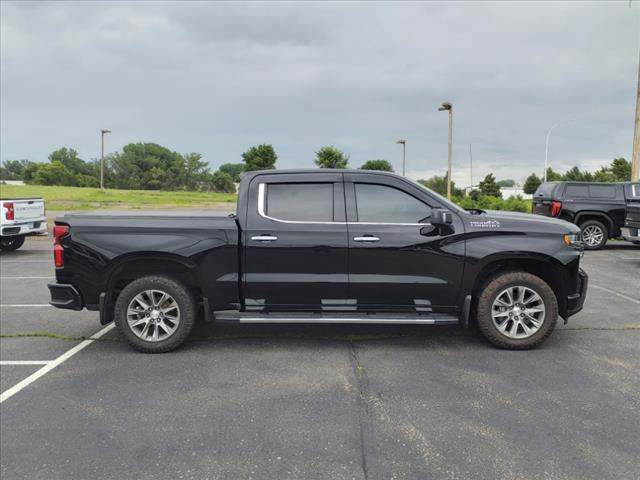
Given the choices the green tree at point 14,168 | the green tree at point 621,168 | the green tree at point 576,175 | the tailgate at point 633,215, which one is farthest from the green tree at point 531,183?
the green tree at point 14,168

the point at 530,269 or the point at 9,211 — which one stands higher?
the point at 9,211

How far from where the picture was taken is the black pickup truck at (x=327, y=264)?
462 centimetres

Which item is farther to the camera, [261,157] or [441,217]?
[261,157]

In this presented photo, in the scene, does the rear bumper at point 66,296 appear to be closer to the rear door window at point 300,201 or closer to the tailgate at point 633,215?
the rear door window at point 300,201

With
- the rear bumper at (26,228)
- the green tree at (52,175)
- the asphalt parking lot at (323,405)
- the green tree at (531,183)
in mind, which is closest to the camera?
the asphalt parking lot at (323,405)

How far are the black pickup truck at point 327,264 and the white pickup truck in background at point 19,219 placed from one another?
8040 millimetres

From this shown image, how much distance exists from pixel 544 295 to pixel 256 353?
9.46 ft

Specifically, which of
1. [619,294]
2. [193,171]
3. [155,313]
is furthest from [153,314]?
[193,171]

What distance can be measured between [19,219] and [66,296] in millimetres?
8352

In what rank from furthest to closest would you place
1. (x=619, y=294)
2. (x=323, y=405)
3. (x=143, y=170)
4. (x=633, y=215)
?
(x=143, y=170)
(x=633, y=215)
(x=619, y=294)
(x=323, y=405)

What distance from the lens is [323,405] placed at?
354cm

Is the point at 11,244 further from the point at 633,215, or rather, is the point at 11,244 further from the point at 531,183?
the point at 531,183

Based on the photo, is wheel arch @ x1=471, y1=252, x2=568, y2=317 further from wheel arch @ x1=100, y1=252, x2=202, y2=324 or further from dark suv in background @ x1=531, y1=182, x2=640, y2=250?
dark suv in background @ x1=531, y1=182, x2=640, y2=250

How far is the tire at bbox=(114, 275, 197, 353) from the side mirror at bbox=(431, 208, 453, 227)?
249 cm
